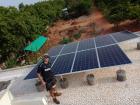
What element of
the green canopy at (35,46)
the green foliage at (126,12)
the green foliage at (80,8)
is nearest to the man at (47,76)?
the green canopy at (35,46)

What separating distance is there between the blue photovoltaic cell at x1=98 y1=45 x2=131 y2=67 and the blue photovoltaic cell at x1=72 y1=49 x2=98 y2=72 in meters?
0.40

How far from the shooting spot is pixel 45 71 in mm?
12781

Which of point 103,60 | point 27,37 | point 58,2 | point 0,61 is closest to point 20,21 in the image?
point 27,37

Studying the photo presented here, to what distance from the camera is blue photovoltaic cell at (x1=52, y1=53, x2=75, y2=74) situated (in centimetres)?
1420

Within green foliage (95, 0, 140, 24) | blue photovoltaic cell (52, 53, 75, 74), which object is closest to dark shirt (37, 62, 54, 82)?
blue photovoltaic cell (52, 53, 75, 74)

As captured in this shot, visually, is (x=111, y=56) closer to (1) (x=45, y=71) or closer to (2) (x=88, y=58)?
(2) (x=88, y=58)

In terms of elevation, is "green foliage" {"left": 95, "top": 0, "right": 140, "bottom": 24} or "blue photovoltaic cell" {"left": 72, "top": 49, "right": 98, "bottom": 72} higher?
"blue photovoltaic cell" {"left": 72, "top": 49, "right": 98, "bottom": 72}

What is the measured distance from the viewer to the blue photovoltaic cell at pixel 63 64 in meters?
14.2

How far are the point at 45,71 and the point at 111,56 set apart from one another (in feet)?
13.8

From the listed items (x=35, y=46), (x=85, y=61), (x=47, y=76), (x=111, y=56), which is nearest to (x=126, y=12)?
(x=35, y=46)

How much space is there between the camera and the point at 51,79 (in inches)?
504

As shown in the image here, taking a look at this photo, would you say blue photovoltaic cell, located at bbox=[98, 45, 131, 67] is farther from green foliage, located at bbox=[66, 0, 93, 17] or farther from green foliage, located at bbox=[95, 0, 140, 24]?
green foliage, located at bbox=[66, 0, 93, 17]

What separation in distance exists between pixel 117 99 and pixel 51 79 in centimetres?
344

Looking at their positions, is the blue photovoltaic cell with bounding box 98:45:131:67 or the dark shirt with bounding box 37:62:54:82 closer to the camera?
the dark shirt with bounding box 37:62:54:82
